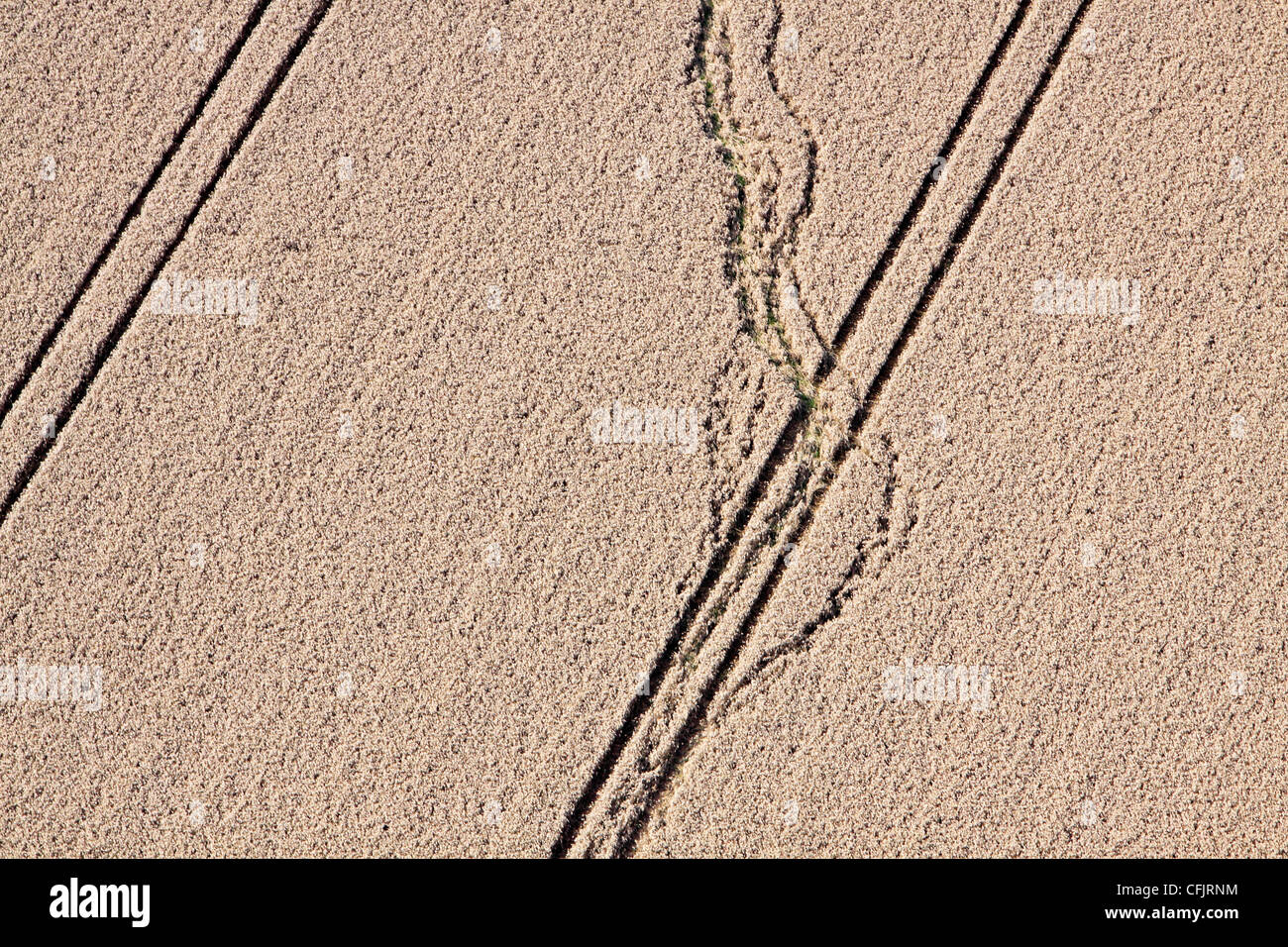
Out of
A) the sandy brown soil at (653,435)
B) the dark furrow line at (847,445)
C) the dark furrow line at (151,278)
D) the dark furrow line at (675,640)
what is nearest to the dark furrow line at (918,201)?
the sandy brown soil at (653,435)

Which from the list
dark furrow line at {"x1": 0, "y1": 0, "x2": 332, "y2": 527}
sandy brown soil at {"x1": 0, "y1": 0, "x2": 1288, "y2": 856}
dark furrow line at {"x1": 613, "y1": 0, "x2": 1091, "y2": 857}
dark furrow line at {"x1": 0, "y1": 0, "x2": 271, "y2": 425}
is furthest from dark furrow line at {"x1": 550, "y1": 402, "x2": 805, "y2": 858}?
dark furrow line at {"x1": 0, "y1": 0, "x2": 271, "y2": 425}

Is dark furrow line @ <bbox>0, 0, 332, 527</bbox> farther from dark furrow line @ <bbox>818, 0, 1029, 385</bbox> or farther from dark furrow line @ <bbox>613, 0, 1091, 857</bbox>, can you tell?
dark furrow line @ <bbox>613, 0, 1091, 857</bbox>

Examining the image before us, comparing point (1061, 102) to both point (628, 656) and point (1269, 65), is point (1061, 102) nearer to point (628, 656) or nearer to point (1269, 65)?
point (1269, 65)

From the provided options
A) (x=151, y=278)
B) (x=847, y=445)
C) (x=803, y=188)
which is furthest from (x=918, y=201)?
(x=151, y=278)

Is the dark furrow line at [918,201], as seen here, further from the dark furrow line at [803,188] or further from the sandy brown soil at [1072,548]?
the sandy brown soil at [1072,548]

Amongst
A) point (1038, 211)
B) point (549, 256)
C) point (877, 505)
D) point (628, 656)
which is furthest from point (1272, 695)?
point (549, 256)
